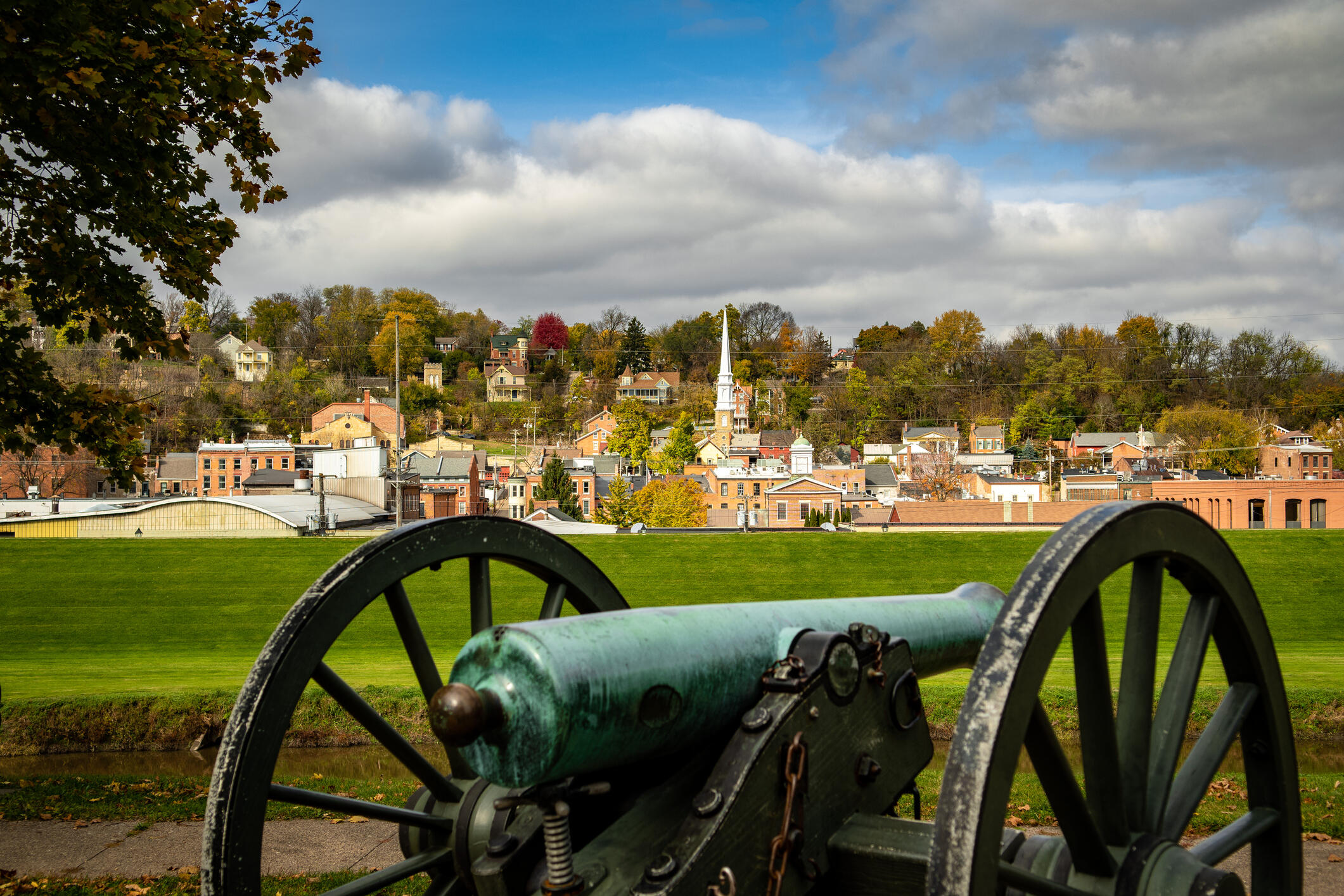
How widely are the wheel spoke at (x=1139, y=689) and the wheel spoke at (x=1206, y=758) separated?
14cm

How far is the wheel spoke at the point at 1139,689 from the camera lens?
2.37 metres

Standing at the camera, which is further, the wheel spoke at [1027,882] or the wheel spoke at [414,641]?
the wheel spoke at [414,641]

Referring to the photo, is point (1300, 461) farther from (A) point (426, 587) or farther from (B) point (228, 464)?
(B) point (228, 464)

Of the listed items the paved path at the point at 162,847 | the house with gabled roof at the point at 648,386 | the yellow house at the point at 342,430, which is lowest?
the paved path at the point at 162,847

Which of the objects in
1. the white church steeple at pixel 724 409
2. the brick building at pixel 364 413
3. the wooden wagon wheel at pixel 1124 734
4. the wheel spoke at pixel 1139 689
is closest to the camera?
the wooden wagon wheel at pixel 1124 734

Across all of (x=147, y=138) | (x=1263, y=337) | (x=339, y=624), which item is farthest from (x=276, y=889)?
(x=1263, y=337)

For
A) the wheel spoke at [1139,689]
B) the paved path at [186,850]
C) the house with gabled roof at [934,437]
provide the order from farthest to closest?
1. the house with gabled roof at [934,437]
2. the paved path at [186,850]
3. the wheel spoke at [1139,689]

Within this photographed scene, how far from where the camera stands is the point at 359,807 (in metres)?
2.72

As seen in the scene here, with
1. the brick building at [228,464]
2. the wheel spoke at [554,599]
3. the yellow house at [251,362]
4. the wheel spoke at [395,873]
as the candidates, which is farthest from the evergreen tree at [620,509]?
the yellow house at [251,362]

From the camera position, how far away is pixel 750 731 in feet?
7.21

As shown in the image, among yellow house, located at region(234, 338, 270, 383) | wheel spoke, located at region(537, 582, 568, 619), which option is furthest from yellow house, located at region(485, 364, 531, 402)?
wheel spoke, located at region(537, 582, 568, 619)

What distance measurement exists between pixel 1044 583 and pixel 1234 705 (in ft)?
3.73

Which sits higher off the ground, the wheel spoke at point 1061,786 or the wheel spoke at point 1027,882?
the wheel spoke at point 1061,786

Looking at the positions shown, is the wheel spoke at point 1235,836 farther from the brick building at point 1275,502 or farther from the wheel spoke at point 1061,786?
the brick building at point 1275,502
